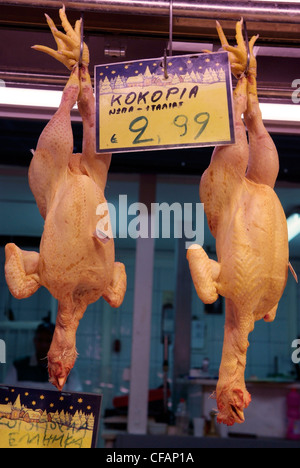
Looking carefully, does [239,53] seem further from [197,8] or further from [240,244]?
[240,244]

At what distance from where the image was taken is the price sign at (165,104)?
4.99 ft

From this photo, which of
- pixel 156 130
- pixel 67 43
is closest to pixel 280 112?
pixel 156 130

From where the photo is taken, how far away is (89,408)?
6.04 ft

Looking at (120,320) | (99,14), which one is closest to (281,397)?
(120,320)

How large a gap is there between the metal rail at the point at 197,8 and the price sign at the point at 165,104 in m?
0.15

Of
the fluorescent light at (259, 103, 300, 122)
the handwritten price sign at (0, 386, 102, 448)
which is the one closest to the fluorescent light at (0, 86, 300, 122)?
the fluorescent light at (259, 103, 300, 122)

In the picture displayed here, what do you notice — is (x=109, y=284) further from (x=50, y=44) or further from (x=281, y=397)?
(x=281, y=397)

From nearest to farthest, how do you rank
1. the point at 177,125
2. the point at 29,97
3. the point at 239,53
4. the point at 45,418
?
the point at 177,125, the point at 239,53, the point at 45,418, the point at 29,97

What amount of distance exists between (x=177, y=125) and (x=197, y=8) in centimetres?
37

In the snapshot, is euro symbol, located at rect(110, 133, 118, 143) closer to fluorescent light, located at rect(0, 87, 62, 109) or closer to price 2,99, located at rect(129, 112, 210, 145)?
price 2,99, located at rect(129, 112, 210, 145)

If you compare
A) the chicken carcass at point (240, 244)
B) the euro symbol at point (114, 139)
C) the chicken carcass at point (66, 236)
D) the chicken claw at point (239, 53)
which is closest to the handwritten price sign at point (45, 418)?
the chicken carcass at point (66, 236)

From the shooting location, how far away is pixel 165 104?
61.3 inches

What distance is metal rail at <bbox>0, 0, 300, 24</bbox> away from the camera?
158 cm

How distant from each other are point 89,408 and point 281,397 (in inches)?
127
